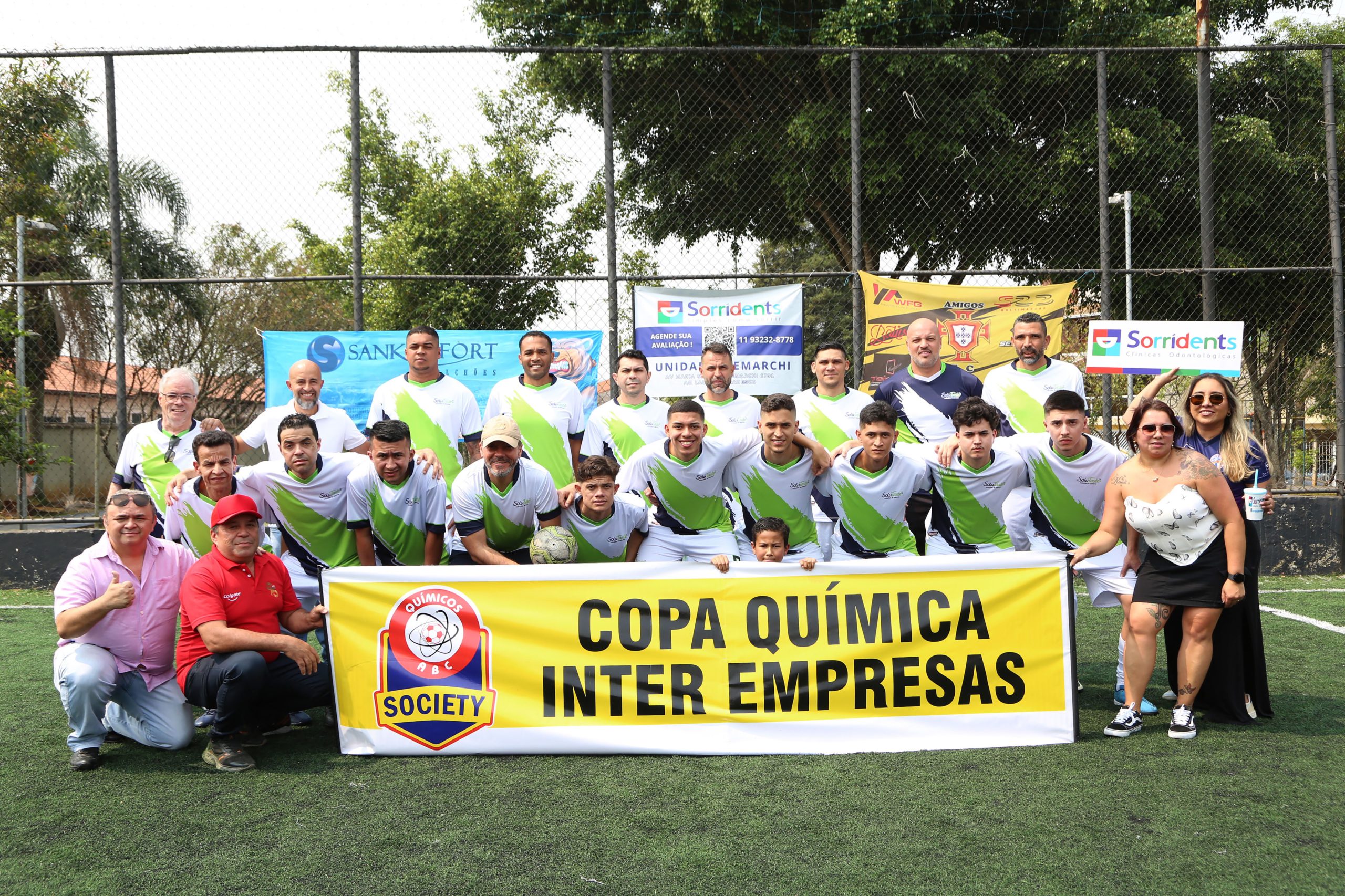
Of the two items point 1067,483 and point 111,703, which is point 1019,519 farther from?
point 111,703

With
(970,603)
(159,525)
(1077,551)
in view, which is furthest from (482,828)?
(159,525)

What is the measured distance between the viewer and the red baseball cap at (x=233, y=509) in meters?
4.68

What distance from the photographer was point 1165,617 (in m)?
5.02

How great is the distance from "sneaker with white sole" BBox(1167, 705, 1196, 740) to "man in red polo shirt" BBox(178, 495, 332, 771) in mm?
4234

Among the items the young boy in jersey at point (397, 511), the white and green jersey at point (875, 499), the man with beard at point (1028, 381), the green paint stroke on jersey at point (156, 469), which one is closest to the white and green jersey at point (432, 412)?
the green paint stroke on jersey at point (156, 469)

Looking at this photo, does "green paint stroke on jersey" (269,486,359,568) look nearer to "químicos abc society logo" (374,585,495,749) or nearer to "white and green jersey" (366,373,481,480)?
"químicos abc society logo" (374,585,495,749)

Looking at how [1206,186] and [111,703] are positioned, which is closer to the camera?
[111,703]

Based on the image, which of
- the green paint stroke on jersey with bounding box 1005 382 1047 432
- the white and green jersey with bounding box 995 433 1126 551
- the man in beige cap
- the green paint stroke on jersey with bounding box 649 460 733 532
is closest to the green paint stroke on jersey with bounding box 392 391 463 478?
the man in beige cap

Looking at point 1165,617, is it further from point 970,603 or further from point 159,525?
point 159,525

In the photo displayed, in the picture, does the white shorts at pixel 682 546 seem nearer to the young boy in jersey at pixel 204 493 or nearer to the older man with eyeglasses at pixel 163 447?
the young boy in jersey at pixel 204 493

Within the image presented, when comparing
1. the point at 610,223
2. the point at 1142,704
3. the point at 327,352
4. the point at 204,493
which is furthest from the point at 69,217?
the point at 1142,704

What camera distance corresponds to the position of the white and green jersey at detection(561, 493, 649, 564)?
5832 mm

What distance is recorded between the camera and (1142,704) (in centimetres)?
532

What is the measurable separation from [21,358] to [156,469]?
23.4 ft
